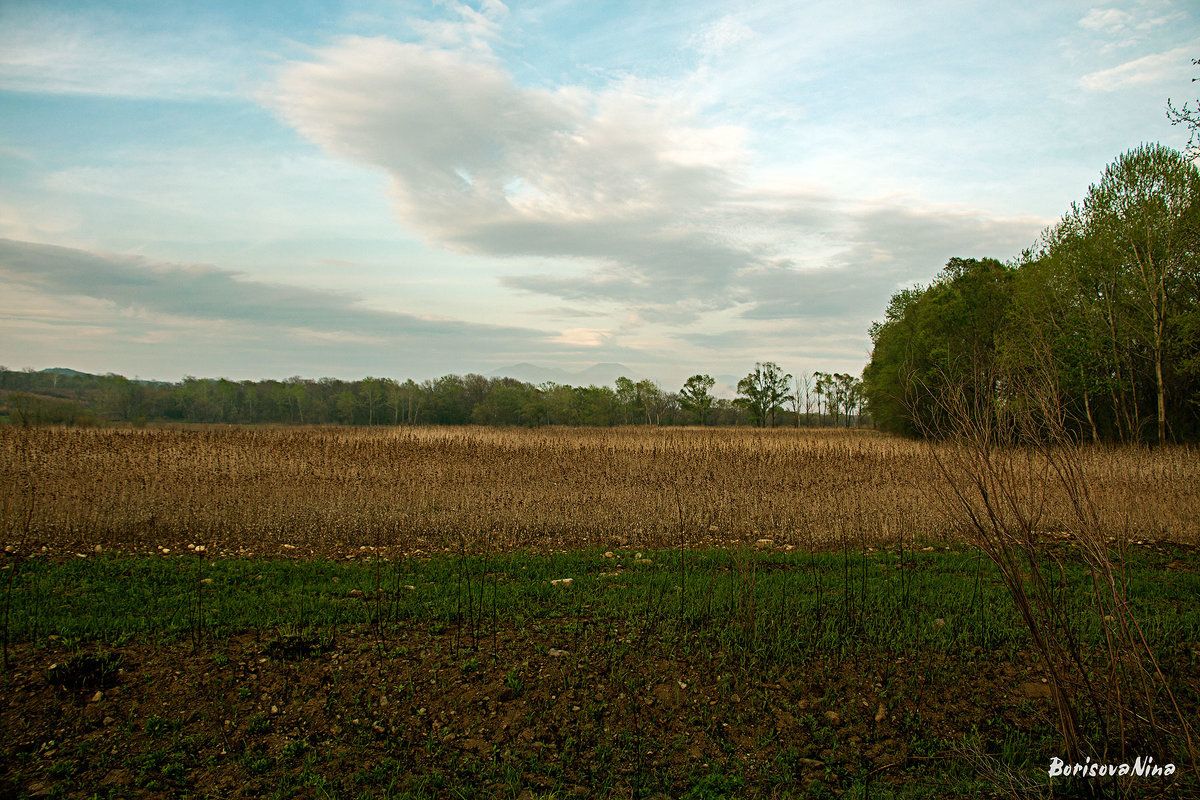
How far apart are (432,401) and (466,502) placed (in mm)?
68411

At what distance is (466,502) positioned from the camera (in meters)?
10.5

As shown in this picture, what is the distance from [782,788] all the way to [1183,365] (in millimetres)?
21645

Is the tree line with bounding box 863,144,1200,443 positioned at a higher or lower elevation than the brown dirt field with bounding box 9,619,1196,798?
higher

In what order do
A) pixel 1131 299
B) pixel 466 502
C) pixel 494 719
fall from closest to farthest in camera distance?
1. pixel 494 719
2. pixel 466 502
3. pixel 1131 299

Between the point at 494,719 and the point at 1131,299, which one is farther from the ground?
the point at 1131,299

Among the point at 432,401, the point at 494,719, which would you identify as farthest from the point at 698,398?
the point at 494,719

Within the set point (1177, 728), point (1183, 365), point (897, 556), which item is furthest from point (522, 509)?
point (1183, 365)

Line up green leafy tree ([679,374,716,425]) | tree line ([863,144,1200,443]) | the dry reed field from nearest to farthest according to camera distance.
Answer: the dry reed field → tree line ([863,144,1200,443]) → green leafy tree ([679,374,716,425])

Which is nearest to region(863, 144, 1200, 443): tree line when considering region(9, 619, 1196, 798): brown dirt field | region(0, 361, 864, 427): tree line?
region(9, 619, 1196, 798): brown dirt field

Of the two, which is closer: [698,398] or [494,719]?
[494,719]

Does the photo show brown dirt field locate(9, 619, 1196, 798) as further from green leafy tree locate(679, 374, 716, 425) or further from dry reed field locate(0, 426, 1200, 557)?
green leafy tree locate(679, 374, 716, 425)

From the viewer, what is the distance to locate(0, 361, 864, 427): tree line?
3409cm

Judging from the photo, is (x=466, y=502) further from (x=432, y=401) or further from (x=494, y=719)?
(x=432, y=401)

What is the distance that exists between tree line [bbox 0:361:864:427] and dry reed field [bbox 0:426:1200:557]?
1993cm
